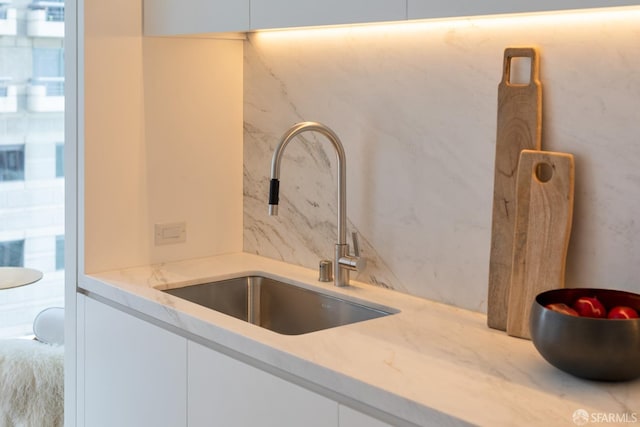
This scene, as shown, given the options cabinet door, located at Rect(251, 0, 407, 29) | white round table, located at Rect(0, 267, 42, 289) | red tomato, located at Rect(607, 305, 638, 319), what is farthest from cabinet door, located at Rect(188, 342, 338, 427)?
white round table, located at Rect(0, 267, 42, 289)

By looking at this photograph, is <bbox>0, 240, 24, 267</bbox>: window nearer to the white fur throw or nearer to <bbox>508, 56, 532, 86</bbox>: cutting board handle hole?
the white fur throw

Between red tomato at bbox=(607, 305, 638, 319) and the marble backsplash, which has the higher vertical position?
the marble backsplash

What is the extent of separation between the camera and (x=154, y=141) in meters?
2.63

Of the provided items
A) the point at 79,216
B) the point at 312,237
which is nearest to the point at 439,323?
the point at 312,237

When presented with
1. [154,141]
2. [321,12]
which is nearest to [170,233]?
[154,141]

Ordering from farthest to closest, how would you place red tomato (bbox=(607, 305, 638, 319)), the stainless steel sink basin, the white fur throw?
the white fur throw, the stainless steel sink basin, red tomato (bbox=(607, 305, 638, 319))

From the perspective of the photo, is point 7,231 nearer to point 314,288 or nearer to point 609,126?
point 314,288

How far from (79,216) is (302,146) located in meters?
0.68

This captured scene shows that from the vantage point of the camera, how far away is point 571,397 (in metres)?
1.52

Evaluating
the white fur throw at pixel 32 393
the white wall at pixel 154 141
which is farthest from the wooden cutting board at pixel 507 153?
the white fur throw at pixel 32 393

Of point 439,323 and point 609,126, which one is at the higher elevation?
point 609,126

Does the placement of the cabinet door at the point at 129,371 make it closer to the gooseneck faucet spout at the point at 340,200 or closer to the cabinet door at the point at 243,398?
the cabinet door at the point at 243,398

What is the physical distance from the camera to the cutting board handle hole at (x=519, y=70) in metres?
1.92

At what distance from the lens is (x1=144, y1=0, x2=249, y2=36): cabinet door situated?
2258mm
